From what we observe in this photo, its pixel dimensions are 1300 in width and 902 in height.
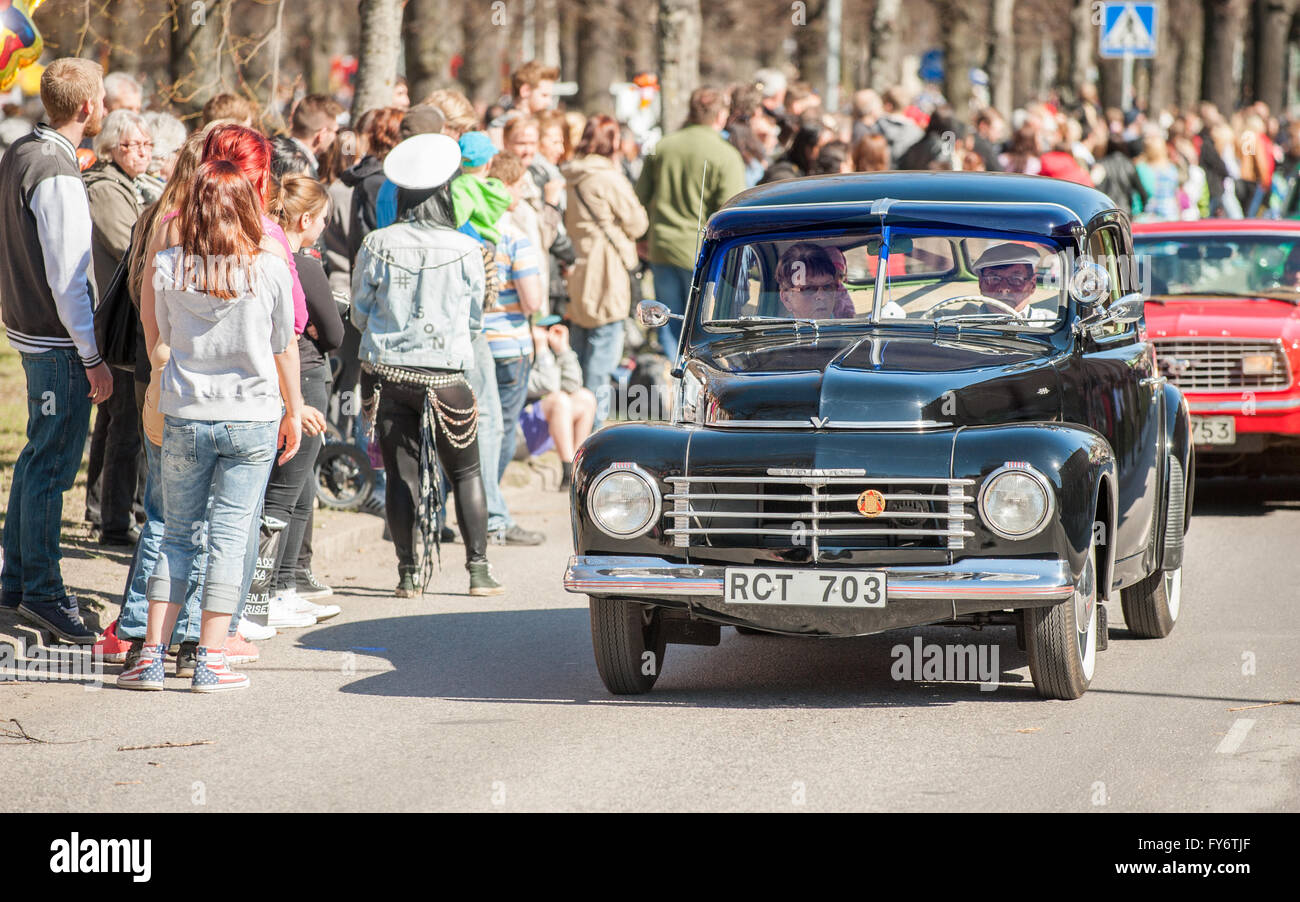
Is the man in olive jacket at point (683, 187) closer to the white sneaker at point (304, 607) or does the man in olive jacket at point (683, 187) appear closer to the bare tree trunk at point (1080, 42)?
the white sneaker at point (304, 607)

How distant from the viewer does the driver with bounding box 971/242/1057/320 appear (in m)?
7.87

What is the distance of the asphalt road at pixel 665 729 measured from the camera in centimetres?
585

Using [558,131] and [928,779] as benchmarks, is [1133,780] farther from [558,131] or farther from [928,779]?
[558,131]

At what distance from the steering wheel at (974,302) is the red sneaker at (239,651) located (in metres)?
3.12

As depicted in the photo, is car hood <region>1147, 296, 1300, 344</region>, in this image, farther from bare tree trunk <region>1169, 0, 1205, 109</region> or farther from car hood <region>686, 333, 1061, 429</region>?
bare tree trunk <region>1169, 0, 1205, 109</region>

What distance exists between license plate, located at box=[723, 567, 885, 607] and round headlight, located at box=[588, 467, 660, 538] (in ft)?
1.23

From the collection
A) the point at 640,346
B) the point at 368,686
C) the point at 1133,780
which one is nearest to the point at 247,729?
the point at 368,686

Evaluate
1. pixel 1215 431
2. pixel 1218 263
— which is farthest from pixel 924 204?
pixel 1218 263

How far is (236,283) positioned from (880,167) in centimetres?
807

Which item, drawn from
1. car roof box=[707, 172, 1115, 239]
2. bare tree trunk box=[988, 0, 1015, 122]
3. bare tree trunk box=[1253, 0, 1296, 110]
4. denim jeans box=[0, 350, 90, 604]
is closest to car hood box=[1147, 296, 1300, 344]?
car roof box=[707, 172, 1115, 239]

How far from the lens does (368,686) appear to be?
7.55m

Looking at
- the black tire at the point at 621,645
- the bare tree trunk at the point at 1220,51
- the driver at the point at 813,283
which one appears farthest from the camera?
the bare tree trunk at the point at 1220,51

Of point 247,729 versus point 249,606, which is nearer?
point 247,729

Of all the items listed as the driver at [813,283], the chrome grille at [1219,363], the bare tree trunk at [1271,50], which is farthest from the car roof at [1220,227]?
the bare tree trunk at [1271,50]
